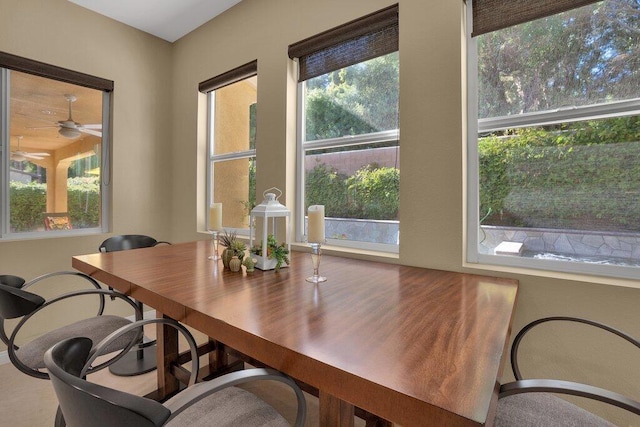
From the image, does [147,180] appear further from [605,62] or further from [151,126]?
[605,62]

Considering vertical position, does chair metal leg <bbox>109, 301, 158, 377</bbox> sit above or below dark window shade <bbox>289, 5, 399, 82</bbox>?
below

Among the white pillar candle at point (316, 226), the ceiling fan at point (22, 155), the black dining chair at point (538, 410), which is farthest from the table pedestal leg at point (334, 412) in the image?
the ceiling fan at point (22, 155)

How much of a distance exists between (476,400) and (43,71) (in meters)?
3.49

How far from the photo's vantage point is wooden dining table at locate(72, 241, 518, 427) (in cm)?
58

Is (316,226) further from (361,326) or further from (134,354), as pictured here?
(134,354)

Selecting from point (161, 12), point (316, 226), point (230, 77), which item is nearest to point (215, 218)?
point (316, 226)

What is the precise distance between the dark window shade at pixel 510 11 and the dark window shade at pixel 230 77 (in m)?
1.66

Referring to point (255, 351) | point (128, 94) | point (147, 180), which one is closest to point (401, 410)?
point (255, 351)

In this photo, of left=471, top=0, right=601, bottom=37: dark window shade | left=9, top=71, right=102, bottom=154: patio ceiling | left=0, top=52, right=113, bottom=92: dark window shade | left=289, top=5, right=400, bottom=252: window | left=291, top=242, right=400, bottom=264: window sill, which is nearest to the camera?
left=471, top=0, right=601, bottom=37: dark window shade

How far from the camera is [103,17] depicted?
2807 mm

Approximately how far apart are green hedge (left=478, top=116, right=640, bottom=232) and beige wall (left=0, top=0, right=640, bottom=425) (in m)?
0.19

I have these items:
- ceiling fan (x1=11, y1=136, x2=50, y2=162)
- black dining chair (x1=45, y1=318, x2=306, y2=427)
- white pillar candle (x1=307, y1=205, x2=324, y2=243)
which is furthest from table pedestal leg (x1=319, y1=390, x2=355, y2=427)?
ceiling fan (x1=11, y1=136, x2=50, y2=162)

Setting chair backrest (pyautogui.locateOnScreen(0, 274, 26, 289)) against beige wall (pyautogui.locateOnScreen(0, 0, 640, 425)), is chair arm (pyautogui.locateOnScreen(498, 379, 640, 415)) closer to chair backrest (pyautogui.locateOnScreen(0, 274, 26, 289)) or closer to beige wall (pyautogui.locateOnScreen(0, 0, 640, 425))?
beige wall (pyautogui.locateOnScreen(0, 0, 640, 425))

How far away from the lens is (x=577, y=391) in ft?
2.33
